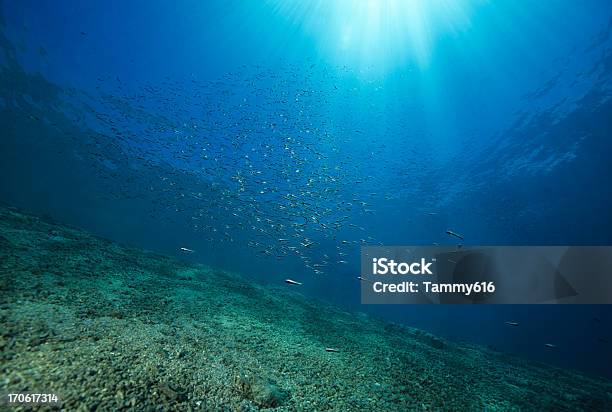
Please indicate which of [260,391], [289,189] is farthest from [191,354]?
[289,189]

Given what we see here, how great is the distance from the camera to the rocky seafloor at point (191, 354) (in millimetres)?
2783

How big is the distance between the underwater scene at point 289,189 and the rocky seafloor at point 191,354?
37 mm

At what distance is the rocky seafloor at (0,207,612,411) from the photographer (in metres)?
2.78

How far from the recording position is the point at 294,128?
72.9ft

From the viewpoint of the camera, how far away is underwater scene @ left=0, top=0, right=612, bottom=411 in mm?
3605

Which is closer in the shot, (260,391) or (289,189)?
(260,391)

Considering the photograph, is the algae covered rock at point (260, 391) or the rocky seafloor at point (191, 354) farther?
the algae covered rock at point (260, 391)

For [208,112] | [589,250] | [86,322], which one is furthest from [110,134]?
[589,250]

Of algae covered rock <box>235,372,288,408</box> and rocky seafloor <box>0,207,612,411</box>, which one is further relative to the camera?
algae covered rock <box>235,372,288,408</box>

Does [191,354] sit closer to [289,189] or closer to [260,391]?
[260,391]

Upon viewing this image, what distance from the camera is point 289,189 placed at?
3147cm

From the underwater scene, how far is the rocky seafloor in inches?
1.4

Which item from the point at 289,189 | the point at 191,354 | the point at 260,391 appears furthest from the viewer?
the point at 289,189

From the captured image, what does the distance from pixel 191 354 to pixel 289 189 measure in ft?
91.7
